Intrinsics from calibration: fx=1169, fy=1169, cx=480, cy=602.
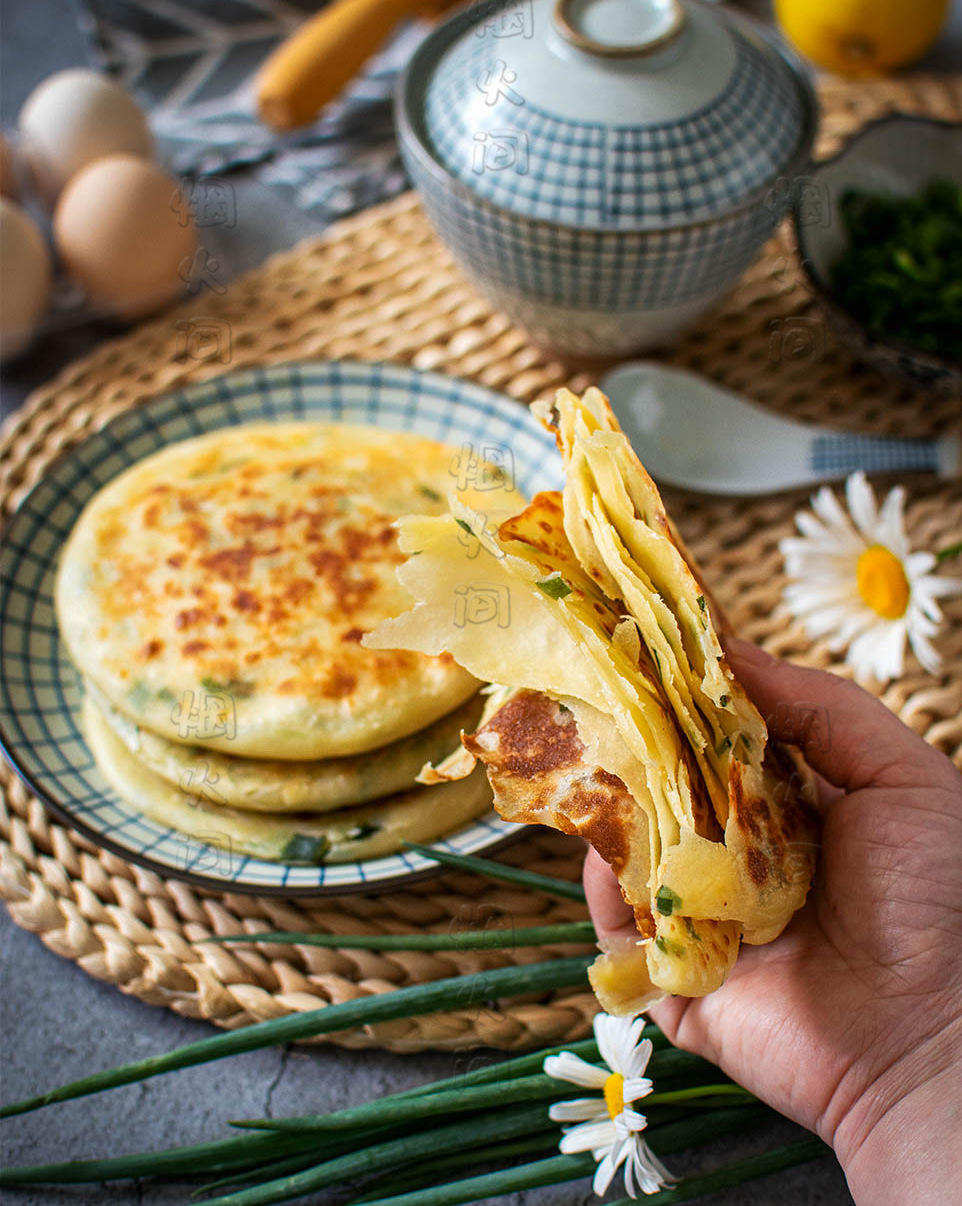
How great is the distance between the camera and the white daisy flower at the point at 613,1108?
1050 mm

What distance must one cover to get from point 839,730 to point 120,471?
3.34 ft

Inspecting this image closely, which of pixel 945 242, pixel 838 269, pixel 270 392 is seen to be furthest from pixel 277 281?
pixel 945 242

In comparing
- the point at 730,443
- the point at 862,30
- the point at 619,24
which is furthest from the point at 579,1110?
the point at 862,30

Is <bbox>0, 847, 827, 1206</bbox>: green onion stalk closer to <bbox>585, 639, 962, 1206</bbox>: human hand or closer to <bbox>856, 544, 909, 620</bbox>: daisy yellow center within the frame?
<bbox>585, 639, 962, 1206</bbox>: human hand

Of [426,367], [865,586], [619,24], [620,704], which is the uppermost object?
[619,24]

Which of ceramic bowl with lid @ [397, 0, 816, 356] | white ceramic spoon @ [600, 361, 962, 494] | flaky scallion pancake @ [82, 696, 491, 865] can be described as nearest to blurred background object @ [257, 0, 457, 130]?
ceramic bowl with lid @ [397, 0, 816, 356]

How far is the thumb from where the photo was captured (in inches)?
43.3

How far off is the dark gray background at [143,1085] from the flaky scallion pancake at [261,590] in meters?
0.32

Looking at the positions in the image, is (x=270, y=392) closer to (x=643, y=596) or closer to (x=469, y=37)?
(x=469, y=37)

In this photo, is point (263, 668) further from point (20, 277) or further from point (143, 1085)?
point (20, 277)

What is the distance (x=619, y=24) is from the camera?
1566 mm

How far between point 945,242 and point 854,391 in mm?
254

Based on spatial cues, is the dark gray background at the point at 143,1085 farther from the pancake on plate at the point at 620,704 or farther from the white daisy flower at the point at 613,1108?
the pancake on plate at the point at 620,704

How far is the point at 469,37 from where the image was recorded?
1.71 m
